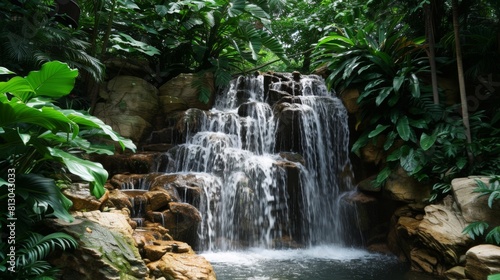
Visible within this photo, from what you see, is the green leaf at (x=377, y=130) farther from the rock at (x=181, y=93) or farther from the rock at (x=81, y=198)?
the rock at (x=81, y=198)

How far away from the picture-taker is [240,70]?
10.5m

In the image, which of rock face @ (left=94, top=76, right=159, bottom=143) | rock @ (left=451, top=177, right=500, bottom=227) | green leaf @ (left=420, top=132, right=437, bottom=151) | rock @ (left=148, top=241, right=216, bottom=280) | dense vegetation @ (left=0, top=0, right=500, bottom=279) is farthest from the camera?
rock face @ (left=94, top=76, right=159, bottom=143)

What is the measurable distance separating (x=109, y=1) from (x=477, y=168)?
280 inches

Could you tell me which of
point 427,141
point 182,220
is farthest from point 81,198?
point 427,141

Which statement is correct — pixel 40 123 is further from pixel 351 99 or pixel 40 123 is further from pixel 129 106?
pixel 351 99

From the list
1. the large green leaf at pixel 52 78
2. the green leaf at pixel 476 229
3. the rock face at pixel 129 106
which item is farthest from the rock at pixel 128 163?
the green leaf at pixel 476 229

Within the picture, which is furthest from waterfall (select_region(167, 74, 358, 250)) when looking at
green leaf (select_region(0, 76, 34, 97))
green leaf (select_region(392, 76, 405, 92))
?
green leaf (select_region(0, 76, 34, 97))

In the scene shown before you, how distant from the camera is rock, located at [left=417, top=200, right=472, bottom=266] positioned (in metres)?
4.79

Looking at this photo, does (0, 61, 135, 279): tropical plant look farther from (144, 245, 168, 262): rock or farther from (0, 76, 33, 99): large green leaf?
(144, 245, 168, 262): rock

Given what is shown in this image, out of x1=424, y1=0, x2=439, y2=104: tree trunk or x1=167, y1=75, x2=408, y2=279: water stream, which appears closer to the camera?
x1=167, y1=75, x2=408, y2=279: water stream

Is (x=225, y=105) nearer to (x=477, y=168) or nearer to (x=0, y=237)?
(x=477, y=168)

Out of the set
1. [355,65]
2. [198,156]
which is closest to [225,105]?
[198,156]

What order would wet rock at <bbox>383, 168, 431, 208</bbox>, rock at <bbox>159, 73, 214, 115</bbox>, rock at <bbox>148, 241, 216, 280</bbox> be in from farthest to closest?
rock at <bbox>159, 73, 214, 115</bbox> → wet rock at <bbox>383, 168, 431, 208</bbox> → rock at <bbox>148, 241, 216, 280</bbox>

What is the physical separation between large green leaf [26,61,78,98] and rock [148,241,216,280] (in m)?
2.02
